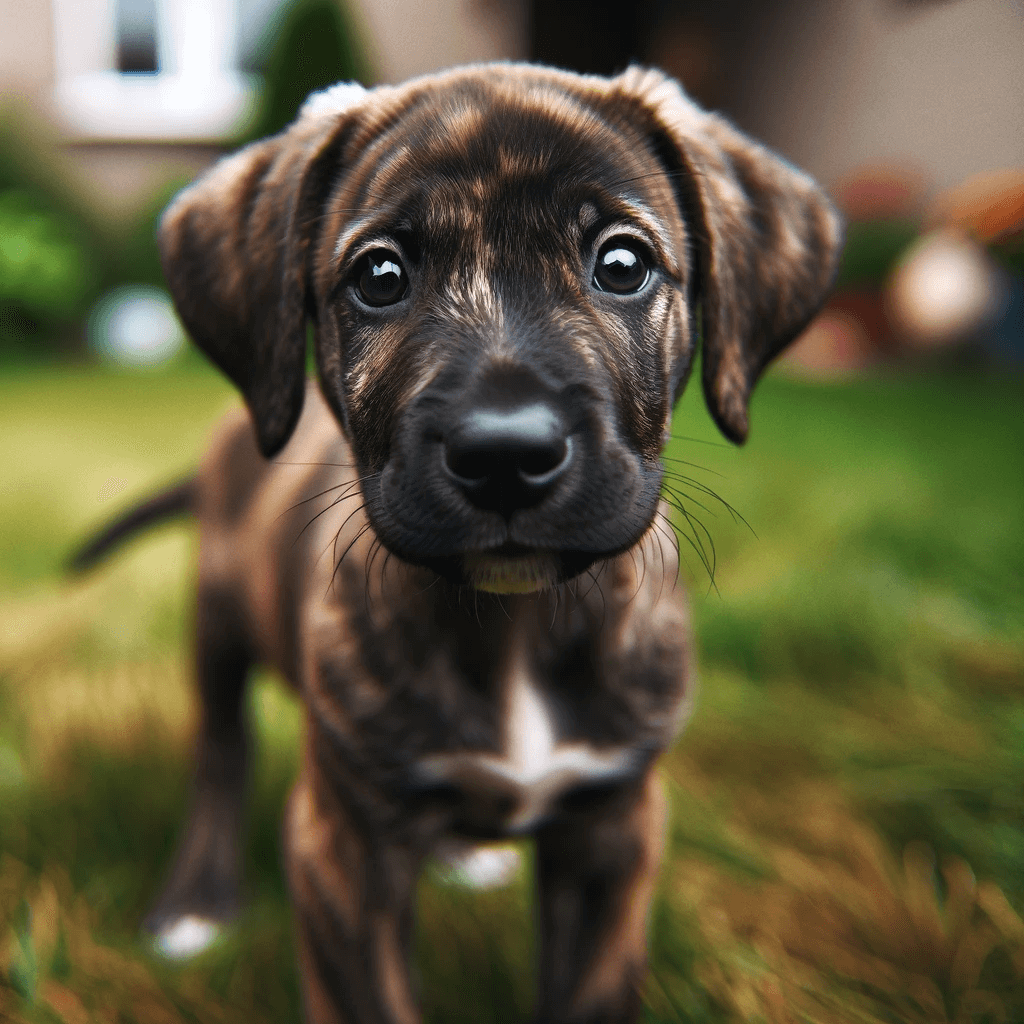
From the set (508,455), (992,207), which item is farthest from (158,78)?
(508,455)

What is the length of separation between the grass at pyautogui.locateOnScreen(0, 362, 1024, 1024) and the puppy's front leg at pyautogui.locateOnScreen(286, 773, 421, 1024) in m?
0.31

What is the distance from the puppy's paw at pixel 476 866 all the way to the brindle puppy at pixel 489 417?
562 mm

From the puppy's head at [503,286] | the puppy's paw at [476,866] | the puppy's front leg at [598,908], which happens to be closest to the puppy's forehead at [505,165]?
the puppy's head at [503,286]

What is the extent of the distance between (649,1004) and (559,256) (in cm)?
144

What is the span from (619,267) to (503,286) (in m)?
0.23

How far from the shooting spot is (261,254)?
182 centimetres

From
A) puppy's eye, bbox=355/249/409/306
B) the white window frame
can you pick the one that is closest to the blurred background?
puppy's eye, bbox=355/249/409/306

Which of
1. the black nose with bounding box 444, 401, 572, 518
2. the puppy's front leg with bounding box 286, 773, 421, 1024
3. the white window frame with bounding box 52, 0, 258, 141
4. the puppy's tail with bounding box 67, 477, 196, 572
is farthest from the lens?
the white window frame with bounding box 52, 0, 258, 141

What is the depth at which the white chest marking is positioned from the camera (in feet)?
5.33

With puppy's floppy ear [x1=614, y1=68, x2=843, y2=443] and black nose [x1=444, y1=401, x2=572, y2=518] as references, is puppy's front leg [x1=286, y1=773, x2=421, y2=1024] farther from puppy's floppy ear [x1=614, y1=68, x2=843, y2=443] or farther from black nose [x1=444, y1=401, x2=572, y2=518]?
puppy's floppy ear [x1=614, y1=68, x2=843, y2=443]

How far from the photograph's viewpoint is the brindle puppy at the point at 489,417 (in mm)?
1421

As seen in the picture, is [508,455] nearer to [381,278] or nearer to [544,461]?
[544,461]

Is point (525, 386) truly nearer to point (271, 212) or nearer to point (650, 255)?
point (650, 255)

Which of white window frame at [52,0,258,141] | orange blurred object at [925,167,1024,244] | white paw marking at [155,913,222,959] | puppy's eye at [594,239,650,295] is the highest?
puppy's eye at [594,239,650,295]
